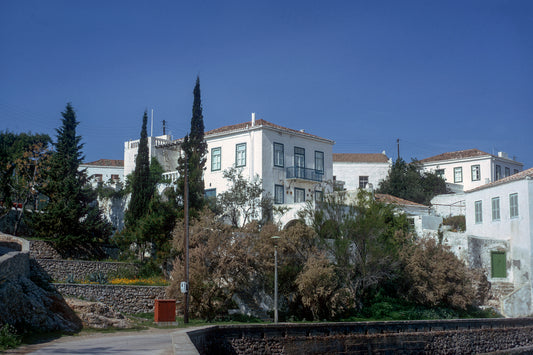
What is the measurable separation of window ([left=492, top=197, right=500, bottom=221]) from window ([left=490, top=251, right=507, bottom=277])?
2779 millimetres

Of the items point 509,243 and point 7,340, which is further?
point 509,243

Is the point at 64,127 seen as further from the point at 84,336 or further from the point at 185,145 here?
the point at 84,336

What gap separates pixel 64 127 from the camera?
44750 millimetres

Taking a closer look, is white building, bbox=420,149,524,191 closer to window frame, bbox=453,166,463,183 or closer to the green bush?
window frame, bbox=453,166,463,183

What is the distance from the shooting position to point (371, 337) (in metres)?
30.6

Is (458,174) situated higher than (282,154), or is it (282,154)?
(458,174)

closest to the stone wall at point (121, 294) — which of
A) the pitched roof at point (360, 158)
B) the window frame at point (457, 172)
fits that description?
the pitched roof at point (360, 158)

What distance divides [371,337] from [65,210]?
2068cm

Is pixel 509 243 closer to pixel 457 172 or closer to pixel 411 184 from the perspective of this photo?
pixel 411 184

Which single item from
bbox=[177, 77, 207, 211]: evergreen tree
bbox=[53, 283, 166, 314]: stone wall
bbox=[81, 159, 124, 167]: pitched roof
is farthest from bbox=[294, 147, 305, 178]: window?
bbox=[81, 159, 124, 167]: pitched roof

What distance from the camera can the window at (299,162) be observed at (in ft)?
155

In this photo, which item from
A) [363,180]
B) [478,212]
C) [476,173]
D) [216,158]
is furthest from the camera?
[363,180]

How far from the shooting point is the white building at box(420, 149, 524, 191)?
65.2m

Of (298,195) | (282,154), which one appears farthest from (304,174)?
(282,154)
